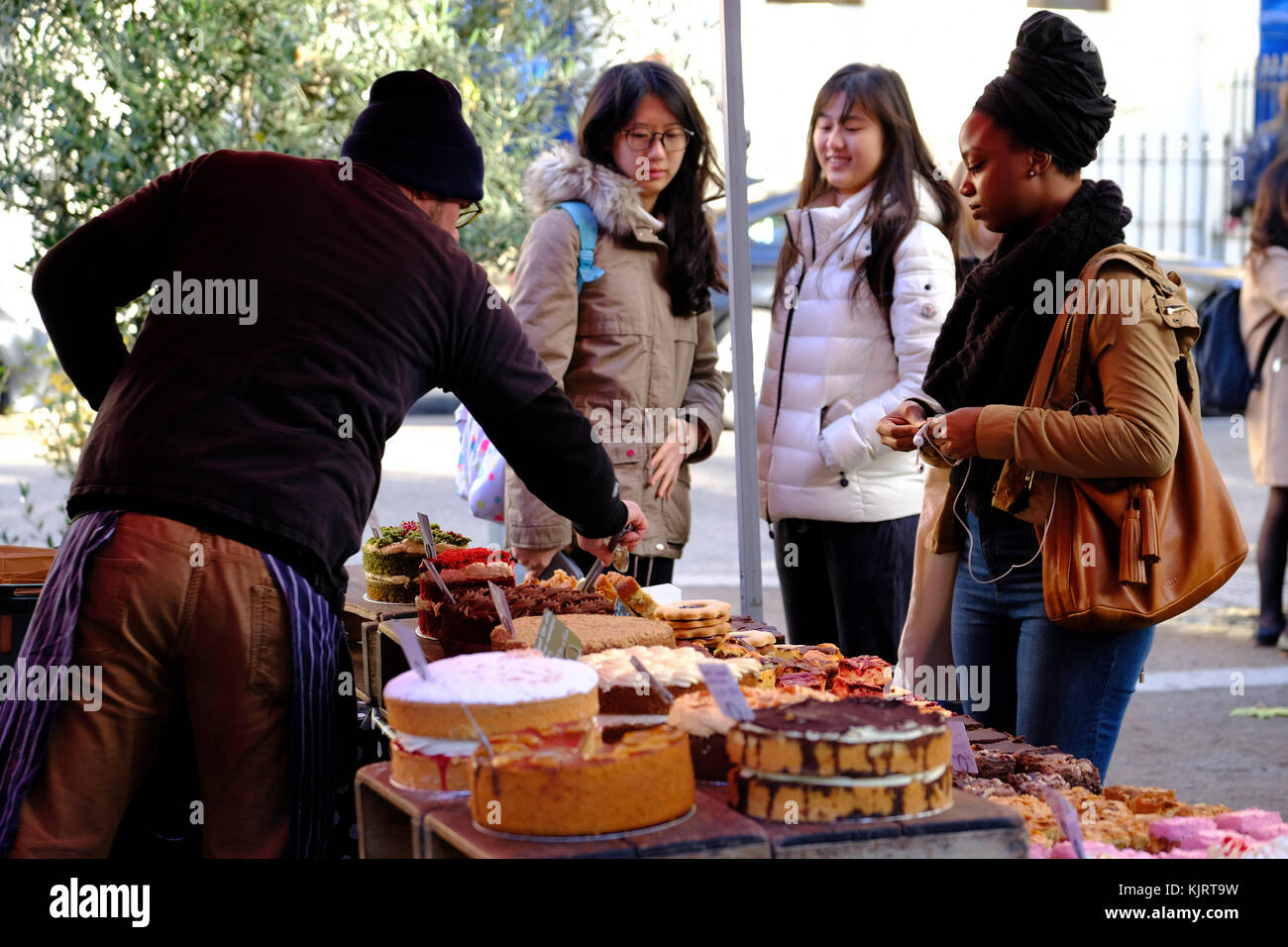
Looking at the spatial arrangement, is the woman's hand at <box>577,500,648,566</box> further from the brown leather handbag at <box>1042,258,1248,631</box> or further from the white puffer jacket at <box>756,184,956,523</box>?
the white puffer jacket at <box>756,184,956,523</box>

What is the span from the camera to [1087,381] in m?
2.85

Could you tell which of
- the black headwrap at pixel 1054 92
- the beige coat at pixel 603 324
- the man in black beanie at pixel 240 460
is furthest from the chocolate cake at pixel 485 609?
the black headwrap at pixel 1054 92

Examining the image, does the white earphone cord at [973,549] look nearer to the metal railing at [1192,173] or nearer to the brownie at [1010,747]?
the brownie at [1010,747]

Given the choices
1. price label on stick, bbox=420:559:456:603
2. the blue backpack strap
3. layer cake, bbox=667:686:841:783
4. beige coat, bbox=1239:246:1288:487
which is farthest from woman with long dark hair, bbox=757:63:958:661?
beige coat, bbox=1239:246:1288:487

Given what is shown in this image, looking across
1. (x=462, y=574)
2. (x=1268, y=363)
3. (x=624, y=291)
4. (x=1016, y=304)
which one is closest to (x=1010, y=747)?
(x=1016, y=304)

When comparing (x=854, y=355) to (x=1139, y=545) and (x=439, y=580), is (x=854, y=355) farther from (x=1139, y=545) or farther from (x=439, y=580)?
(x=439, y=580)

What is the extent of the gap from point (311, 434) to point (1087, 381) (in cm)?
157

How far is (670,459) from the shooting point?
13.4 feet

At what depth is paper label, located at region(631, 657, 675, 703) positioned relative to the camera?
2113 millimetres

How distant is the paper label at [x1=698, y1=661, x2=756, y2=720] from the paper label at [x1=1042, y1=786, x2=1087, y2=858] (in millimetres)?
511

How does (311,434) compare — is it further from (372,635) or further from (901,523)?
(901,523)
